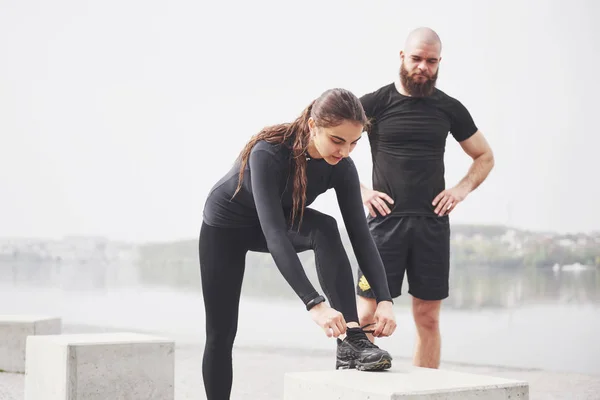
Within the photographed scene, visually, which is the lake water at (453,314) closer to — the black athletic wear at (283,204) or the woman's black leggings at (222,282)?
the woman's black leggings at (222,282)

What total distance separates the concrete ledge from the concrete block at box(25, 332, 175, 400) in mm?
1149

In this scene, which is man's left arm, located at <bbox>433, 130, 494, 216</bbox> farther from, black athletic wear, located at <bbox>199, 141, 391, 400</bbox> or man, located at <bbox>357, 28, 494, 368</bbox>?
black athletic wear, located at <bbox>199, 141, 391, 400</bbox>

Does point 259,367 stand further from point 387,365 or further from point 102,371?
point 387,365

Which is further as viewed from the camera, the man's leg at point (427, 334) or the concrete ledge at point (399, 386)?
the man's leg at point (427, 334)

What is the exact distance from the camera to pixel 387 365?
2.33 meters

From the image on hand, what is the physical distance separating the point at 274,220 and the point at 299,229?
0.22 metres

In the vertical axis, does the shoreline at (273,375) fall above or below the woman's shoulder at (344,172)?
below

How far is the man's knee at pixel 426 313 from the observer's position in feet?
11.5

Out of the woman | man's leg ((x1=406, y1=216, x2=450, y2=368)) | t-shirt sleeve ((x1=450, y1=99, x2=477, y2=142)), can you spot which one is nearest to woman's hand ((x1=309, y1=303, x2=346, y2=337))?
the woman

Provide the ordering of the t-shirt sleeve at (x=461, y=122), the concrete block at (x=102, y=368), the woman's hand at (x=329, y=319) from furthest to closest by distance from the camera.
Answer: the t-shirt sleeve at (x=461, y=122), the concrete block at (x=102, y=368), the woman's hand at (x=329, y=319)

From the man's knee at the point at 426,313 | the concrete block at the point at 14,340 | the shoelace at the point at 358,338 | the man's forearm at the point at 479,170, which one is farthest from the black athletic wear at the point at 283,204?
the concrete block at the point at 14,340

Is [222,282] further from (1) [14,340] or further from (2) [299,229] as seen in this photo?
(1) [14,340]

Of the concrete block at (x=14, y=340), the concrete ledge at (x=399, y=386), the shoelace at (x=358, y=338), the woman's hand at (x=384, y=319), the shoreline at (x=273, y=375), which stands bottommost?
the shoreline at (x=273, y=375)

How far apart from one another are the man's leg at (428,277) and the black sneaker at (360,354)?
3.51ft
